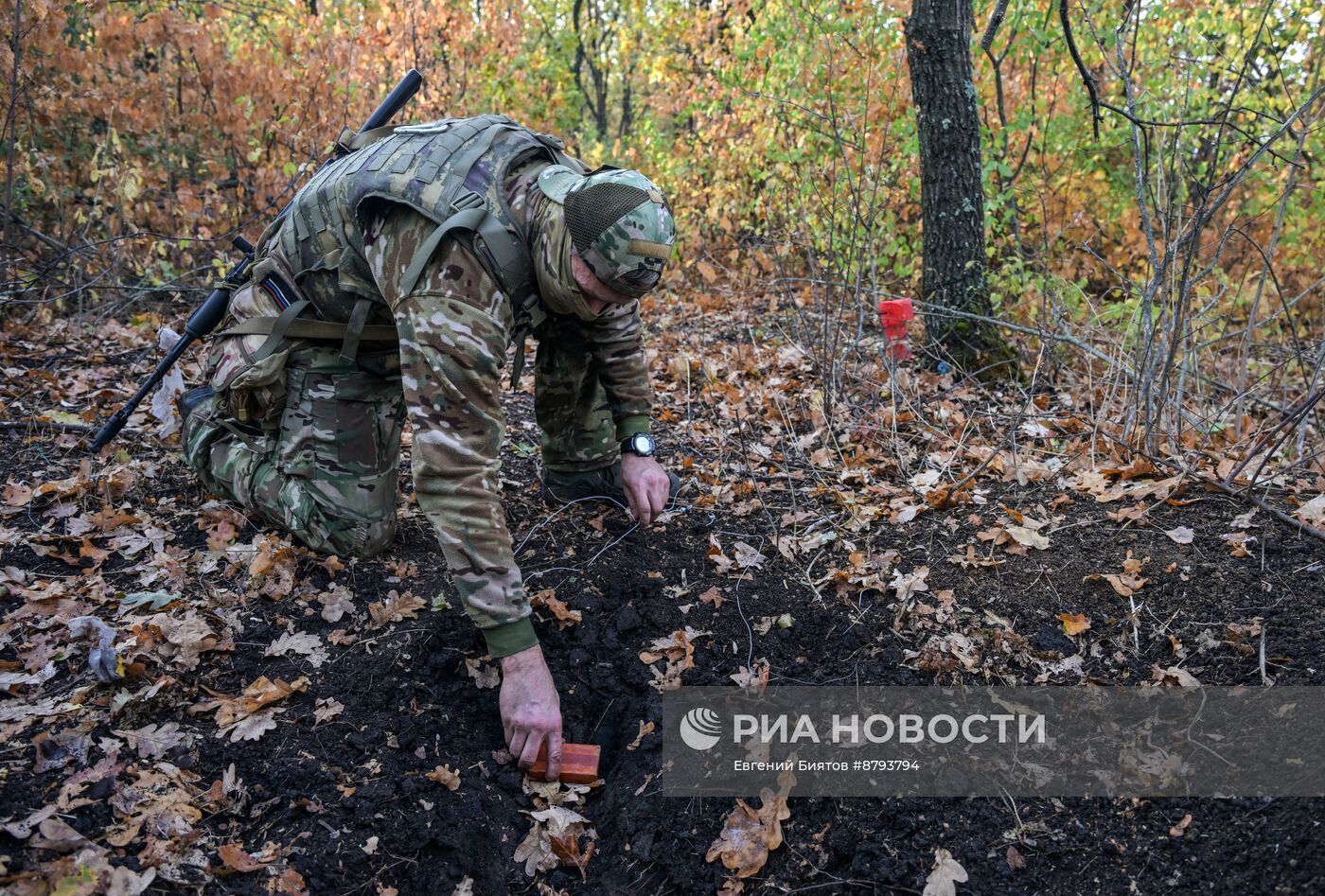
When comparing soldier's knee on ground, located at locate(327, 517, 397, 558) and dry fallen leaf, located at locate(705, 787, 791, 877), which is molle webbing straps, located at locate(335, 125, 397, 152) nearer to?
soldier's knee on ground, located at locate(327, 517, 397, 558)

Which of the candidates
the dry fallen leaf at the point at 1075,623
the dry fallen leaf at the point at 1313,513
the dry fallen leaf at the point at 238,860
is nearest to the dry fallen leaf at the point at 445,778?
the dry fallen leaf at the point at 238,860

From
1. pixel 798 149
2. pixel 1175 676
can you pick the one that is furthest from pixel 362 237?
pixel 798 149

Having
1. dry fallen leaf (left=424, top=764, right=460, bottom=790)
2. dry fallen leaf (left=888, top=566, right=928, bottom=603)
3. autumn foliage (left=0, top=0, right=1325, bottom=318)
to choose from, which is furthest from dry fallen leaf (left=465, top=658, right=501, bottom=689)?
autumn foliage (left=0, top=0, right=1325, bottom=318)

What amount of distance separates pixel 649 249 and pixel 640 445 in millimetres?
1045

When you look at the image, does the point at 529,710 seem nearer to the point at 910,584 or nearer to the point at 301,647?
the point at 301,647

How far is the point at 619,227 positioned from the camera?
2.44 meters

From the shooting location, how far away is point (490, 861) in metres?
2.27

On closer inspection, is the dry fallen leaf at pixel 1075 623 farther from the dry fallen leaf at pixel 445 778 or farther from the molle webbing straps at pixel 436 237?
the molle webbing straps at pixel 436 237

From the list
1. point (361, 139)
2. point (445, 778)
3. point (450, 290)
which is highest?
point (361, 139)

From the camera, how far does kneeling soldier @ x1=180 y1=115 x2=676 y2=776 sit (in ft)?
8.04

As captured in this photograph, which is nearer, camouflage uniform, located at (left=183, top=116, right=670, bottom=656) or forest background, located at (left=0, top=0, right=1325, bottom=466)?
camouflage uniform, located at (left=183, top=116, right=670, bottom=656)

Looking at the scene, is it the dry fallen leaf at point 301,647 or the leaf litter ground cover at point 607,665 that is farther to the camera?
the dry fallen leaf at point 301,647

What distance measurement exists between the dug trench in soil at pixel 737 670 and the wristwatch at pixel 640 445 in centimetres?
32

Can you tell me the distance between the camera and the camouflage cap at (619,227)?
2445mm
